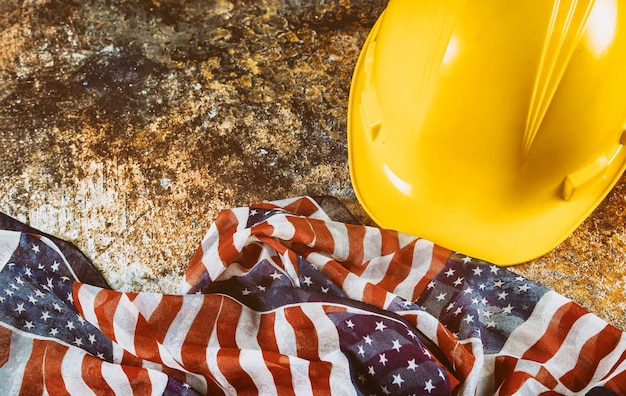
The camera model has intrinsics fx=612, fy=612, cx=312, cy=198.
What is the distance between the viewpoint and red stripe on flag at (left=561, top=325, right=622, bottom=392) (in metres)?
1.34

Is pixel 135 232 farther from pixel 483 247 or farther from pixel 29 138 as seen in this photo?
pixel 483 247

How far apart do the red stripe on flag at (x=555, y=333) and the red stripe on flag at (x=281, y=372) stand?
53 centimetres

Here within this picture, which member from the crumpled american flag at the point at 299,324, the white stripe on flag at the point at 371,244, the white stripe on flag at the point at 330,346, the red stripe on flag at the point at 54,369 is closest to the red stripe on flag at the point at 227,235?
the crumpled american flag at the point at 299,324

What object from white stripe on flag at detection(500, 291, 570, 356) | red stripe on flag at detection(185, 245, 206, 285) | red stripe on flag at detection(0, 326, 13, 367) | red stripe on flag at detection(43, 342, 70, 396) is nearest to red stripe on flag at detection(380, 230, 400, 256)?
white stripe on flag at detection(500, 291, 570, 356)

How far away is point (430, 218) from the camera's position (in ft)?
4.72

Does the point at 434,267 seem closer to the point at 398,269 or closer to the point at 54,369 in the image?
the point at 398,269

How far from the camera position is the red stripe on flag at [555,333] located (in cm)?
138

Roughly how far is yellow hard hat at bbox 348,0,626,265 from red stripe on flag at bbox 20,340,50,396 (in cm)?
84

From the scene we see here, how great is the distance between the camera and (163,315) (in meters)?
1.43

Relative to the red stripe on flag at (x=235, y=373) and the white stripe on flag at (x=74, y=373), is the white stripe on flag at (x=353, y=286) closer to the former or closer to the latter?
the red stripe on flag at (x=235, y=373)

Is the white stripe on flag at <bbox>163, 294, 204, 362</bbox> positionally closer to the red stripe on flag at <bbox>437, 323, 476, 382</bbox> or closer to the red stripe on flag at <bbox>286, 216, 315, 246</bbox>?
the red stripe on flag at <bbox>286, 216, 315, 246</bbox>

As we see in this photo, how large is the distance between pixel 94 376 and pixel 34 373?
14cm

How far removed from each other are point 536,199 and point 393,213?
1.08 feet

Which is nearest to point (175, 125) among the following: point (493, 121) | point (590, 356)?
point (493, 121)
